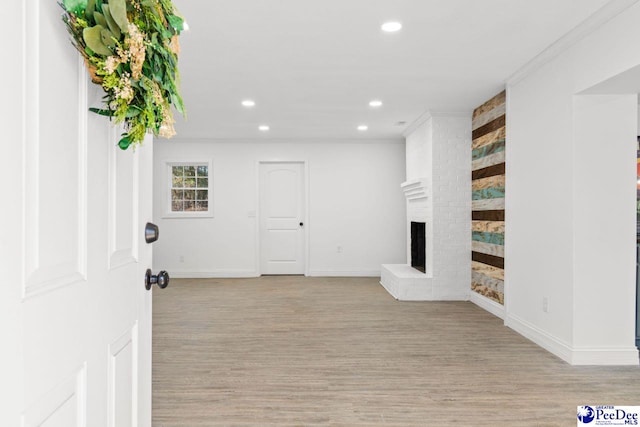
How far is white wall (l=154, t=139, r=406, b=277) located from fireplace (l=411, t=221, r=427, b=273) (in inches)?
41.5

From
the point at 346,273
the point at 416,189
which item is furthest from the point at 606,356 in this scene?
the point at 346,273

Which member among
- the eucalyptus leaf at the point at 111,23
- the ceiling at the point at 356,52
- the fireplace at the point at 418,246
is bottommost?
the fireplace at the point at 418,246

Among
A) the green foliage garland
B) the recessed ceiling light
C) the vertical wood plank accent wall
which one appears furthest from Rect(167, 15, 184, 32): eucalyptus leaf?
the vertical wood plank accent wall

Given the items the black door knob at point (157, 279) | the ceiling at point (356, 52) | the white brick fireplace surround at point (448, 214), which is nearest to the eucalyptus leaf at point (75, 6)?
the black door knob at point (157, 279)

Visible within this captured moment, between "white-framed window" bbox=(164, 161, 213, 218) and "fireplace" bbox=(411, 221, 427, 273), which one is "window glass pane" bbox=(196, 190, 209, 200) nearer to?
"white-framed window" bbox=(164, 161, 213, 218)

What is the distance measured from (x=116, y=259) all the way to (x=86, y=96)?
42 cm

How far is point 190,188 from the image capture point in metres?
7.63

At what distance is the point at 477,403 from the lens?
256cm

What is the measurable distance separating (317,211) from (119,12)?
6810mm

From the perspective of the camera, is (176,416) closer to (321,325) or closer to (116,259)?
(116,259)

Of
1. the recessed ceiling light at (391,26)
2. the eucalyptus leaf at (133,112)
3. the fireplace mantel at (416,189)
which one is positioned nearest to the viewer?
the eucalyptus leaf at (133,112)

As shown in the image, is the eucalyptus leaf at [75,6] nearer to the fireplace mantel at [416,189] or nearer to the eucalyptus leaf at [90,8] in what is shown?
the eucalyptus leaf at [90,8]

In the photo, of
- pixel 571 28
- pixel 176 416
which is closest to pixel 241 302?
pixel 176 416

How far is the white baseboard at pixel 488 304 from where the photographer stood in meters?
4.61
